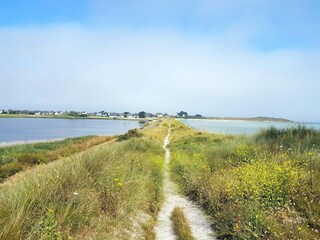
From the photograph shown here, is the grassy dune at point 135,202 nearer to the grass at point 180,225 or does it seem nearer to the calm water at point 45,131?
the grass at point 180,225

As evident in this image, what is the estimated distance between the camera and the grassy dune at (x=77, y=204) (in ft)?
17.0

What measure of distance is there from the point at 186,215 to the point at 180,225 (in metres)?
1.17

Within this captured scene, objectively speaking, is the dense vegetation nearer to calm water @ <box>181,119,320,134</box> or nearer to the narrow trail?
the narrow trail

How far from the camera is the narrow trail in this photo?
7.35 m

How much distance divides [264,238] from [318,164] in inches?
197

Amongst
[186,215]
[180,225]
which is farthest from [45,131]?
[180,225]

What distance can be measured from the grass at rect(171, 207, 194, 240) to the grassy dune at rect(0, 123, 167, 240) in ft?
2.15

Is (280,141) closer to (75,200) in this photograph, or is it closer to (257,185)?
(257,185)

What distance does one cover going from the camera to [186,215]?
8.89m

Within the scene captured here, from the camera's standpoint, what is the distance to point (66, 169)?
25.5 ft

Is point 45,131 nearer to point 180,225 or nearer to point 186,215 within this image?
point 186,215

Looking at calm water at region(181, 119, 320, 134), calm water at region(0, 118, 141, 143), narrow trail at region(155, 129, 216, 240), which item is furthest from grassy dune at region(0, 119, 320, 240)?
calm water at region(0, 118, 141, 143)

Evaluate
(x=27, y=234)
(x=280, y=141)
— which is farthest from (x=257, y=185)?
(x=280, y=141)

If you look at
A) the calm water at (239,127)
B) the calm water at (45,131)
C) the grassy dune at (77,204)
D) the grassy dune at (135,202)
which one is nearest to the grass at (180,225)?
the grassy dune at (135,202)
